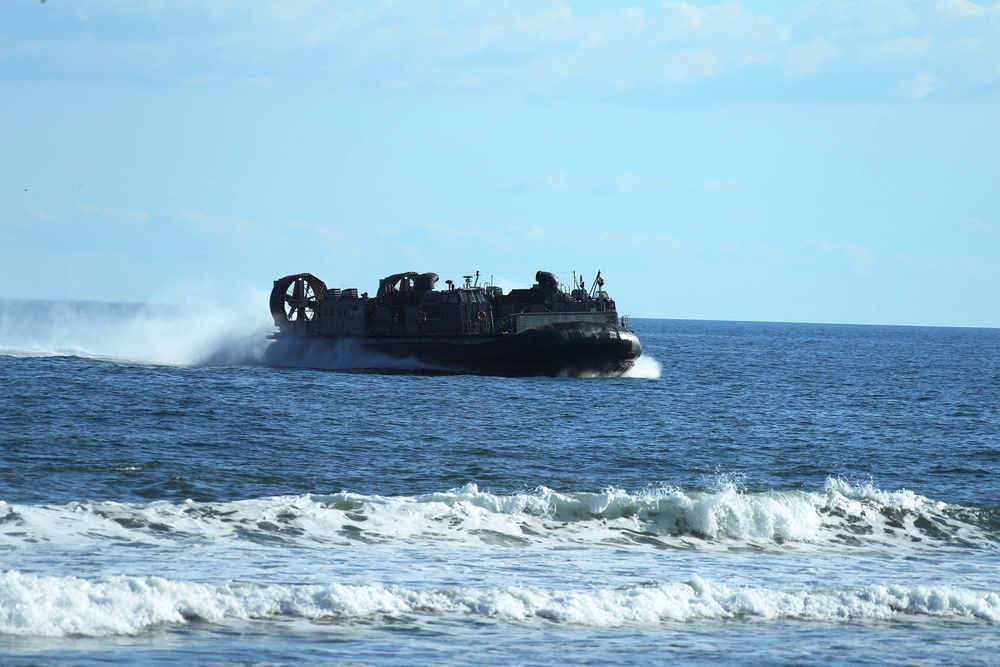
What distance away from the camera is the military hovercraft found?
49.3 metres

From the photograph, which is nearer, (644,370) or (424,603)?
(424,603)

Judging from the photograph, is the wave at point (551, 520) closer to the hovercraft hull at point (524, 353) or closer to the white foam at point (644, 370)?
the hovercraft hull at point (524, 353)

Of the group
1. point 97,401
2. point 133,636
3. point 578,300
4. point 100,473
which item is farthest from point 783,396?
point 133,636

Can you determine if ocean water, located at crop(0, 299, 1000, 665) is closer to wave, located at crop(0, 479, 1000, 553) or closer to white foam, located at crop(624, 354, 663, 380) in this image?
wave, located at crop(0, 479, 1000, 553)

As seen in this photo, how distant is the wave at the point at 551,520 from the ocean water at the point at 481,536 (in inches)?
2.2

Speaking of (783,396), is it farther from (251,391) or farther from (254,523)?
(254,523)

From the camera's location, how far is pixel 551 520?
1880 cm

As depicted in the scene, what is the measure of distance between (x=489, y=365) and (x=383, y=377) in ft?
14.6

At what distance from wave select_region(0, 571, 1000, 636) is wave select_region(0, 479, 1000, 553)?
3.27 meters

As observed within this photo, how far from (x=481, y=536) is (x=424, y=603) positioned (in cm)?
420

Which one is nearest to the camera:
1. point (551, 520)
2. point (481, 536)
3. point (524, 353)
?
point (481, 536)

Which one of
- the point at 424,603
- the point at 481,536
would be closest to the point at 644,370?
the point at 481,536

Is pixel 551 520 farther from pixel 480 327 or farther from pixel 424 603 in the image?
pixel 480 327

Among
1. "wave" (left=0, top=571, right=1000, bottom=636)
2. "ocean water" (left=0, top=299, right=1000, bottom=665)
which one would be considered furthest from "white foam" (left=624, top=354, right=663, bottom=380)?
"wave" (left=0, top=571, right=1000, bottom=636)
